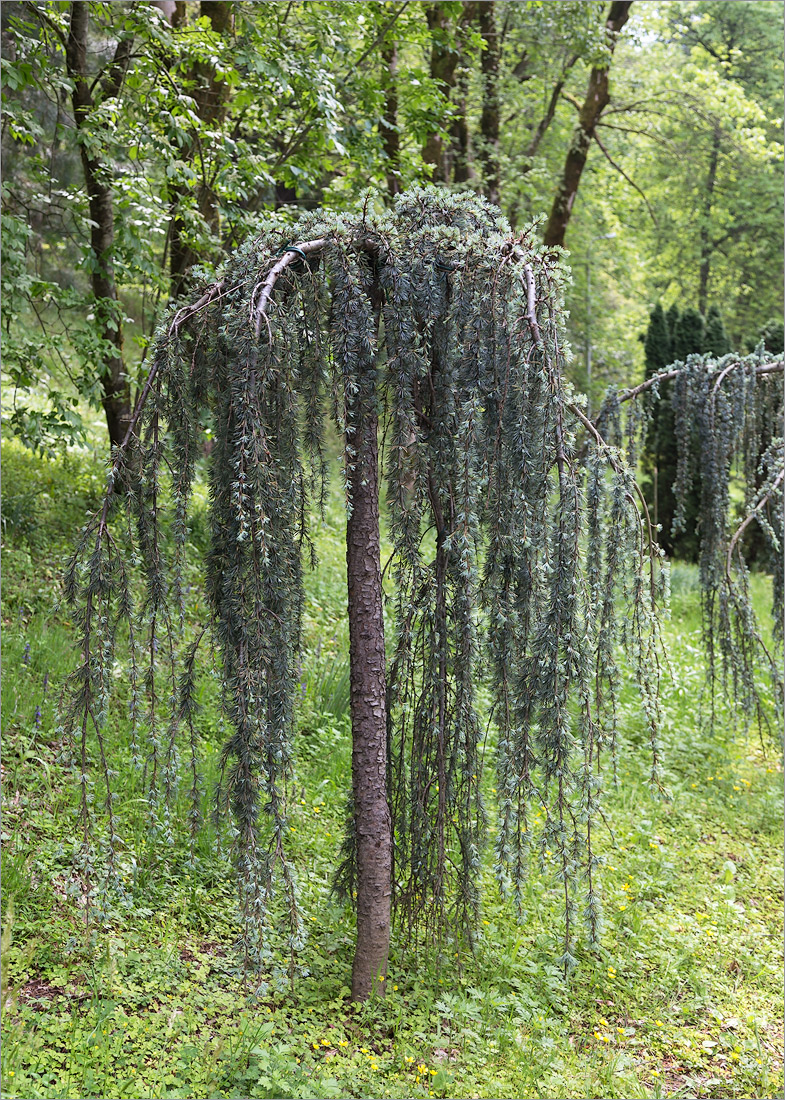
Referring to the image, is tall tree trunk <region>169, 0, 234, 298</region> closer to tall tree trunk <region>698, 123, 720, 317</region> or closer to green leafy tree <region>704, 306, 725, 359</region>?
green leafy tree <region>704, 306, 725, 359</region>

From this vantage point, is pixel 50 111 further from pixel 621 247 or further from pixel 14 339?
pixel 621 247

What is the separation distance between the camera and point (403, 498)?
8.63ft

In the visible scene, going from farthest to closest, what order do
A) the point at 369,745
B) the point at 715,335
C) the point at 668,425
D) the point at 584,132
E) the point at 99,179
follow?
the point at 715,335 < the point at 668,425 < the point at 584,132 < the point at 99,179 < the point at 369,745

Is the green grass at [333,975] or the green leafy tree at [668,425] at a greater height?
the green leafy tree at [668,425]

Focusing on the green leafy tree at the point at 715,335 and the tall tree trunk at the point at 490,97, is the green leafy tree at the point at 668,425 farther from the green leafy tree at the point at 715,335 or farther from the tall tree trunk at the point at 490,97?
the tall tree trunk at the point at 490,97

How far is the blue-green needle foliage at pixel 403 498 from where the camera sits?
2.35m

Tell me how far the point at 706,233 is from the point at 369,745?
18.8 metres

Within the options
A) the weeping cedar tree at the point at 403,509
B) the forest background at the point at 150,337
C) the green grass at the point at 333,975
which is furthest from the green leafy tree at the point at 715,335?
the weeping cedar tree at the point at 403,509

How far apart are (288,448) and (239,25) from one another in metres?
4.26

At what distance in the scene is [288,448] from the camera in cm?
246

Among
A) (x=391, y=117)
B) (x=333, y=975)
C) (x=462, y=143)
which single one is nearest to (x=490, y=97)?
(x=462, y=143)

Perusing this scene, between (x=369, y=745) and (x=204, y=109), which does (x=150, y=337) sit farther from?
(x=369, y=745)

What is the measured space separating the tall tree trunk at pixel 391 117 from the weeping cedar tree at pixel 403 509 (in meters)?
3.87

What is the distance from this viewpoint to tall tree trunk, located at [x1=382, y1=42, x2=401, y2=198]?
6395 millimetres
